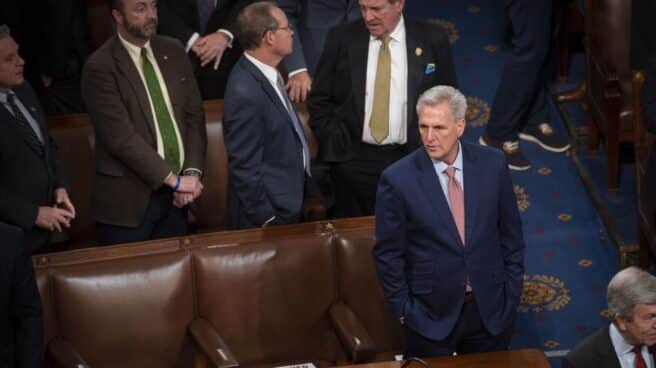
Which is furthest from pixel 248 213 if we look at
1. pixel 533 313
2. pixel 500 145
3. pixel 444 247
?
pixel 500 145

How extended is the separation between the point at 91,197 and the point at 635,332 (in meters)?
2.26

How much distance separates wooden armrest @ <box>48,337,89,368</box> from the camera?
4.26 metres

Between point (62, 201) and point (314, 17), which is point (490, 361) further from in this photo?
point (314, 17)

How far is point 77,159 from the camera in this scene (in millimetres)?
5355

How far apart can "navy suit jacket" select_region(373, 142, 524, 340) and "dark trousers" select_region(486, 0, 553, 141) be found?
1.93m

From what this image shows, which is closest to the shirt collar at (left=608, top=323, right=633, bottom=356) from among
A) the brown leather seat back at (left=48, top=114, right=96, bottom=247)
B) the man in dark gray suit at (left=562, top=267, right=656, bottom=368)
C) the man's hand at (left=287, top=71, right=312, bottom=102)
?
the man in dark gray suit at (left=562, top=267, right=656, bottom=368)

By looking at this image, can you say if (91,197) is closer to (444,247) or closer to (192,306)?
(192,306)

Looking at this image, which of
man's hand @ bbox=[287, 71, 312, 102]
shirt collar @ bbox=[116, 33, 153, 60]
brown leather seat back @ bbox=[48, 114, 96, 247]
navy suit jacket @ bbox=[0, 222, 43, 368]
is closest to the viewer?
navy suit jacket @ bbox=[0, 222, 43, 368]

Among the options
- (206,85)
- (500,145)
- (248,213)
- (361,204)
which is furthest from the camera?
(500,145)

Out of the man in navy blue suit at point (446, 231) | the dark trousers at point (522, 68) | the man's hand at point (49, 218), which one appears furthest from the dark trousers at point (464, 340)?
the dark trousers at point (522, 68)

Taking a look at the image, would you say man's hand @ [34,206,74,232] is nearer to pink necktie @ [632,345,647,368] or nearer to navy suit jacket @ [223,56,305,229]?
navy suit jacket @ [223,56,305,229]

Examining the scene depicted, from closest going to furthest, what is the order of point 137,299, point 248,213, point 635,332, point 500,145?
point 635,332, point 137,299, point 248,213, point 500,145

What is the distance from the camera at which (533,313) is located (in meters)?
5.29

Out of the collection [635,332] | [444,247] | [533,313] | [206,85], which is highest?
[206,85]
